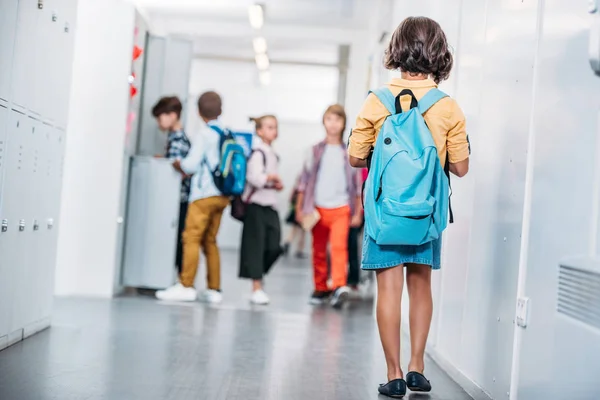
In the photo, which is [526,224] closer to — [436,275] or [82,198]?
[436,275]

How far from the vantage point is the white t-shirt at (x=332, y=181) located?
6402 mm

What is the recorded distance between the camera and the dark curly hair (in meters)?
3.12

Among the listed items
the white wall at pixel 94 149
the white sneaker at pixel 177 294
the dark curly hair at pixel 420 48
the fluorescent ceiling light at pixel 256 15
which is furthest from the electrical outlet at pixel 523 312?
the fluorescent ceiling light at pixel 256 15

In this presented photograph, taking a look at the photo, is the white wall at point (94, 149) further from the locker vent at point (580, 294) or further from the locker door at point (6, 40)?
the locker vent at point (580, 294)

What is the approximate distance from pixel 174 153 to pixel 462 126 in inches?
146

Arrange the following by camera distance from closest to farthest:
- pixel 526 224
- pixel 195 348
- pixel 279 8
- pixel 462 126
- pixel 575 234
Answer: pixel 575 234 < pixel 526 224 < pixel 462 126 < pixel 195 348 < pixel 279 8

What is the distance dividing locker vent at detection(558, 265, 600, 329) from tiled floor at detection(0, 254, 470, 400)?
3.26 feet

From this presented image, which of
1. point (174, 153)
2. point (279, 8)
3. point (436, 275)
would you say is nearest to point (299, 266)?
point (279, 8)

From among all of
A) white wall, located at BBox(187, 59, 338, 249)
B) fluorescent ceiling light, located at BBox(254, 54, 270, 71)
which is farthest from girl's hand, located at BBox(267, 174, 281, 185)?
white wall, located at BBox(187, 59, 338, 249)

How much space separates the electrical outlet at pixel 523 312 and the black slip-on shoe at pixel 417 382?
0.58 meters

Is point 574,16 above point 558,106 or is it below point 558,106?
above

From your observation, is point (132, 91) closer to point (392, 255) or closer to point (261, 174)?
point (261, 174)

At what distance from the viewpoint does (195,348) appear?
4039mm

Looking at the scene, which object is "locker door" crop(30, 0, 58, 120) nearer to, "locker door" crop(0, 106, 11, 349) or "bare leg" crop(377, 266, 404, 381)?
"locker door" crop(0, 106, 11, 349)
